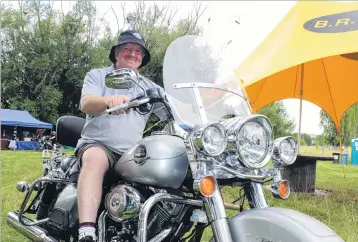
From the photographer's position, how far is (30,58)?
1186 inches

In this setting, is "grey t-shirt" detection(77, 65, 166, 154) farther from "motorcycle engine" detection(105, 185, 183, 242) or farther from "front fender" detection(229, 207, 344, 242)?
"front fender" detection(229, 207, 344, 242)

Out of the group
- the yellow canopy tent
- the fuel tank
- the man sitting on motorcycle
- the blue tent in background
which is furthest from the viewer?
the blue tent in background

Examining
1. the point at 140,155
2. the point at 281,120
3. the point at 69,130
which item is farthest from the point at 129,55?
the point at 281,120

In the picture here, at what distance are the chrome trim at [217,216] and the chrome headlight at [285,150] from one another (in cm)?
38

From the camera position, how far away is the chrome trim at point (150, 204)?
1933 millimetres

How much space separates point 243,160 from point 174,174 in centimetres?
34

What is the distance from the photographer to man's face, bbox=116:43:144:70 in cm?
275

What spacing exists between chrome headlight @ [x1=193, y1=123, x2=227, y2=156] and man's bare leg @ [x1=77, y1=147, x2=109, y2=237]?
0.68m

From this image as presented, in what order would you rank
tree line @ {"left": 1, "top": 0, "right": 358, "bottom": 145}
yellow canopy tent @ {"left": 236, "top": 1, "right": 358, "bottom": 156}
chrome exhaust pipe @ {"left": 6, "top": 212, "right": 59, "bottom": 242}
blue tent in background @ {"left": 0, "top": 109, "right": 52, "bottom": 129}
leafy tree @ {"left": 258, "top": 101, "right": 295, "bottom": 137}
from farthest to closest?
leafy tree @ {"left": 258, "top": 101, "right": 295, "bottom": 137}, tree line @ {"left": 1, "top": 0, "right": 358, "bottom": 145}, blue tent in background @ {"left": 0, "top": 109, "right": 52, "bottom": 129}, yellow canopy tent @ {"left": 236, "top": 1, "right": 358, "bottom": 156}, chrome exhaust pipe @ {"left": 6, "top": 212, "right": 59, "bottom": 242}

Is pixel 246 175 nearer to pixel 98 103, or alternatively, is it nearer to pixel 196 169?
pixel 196 169

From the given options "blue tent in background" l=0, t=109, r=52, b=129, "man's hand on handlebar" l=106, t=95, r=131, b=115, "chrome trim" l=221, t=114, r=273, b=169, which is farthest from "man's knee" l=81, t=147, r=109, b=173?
"blue tent in background" l=0, t=109, r=52, b=129

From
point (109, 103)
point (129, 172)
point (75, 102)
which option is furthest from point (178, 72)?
point (75, 102)

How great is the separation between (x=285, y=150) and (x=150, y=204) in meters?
0.69

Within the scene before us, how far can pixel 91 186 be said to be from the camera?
229cm
